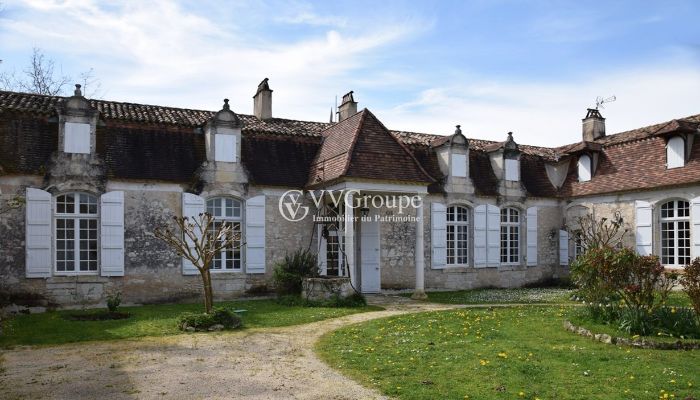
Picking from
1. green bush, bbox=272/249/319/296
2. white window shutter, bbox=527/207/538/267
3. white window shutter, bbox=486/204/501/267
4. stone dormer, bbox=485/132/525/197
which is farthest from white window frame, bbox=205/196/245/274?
white window shutter, bbox=527/207/538/267

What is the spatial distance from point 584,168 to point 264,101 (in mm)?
10211

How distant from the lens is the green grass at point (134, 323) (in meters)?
8.97

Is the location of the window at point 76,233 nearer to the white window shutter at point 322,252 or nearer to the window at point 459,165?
the white window shutter at point 322,252

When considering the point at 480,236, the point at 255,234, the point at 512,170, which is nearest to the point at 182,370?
the point at 255,234

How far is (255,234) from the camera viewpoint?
14.3m

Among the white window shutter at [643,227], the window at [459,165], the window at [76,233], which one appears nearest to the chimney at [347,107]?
the window at [459,165]

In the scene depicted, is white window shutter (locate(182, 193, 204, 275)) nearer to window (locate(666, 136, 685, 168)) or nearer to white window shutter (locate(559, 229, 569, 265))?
white window shutter (locate(559, 229, 569, 265))

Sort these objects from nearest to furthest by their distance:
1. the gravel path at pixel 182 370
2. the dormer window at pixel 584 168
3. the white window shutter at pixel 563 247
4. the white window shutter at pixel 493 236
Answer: the gravel path at pixel 182 370
the white window shutter at pixel 493 236
the dormer window at pixel 584 168
the white window shutter at pixel 563 247

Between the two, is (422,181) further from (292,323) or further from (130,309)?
(130,309)

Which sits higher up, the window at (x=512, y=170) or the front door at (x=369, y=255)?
the window at (x=512, y=170)

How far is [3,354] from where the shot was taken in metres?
7.76

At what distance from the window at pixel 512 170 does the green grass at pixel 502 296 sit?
11.4ft

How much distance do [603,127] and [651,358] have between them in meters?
14.1

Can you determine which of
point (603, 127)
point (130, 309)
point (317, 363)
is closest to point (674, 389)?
point (317, 363)
